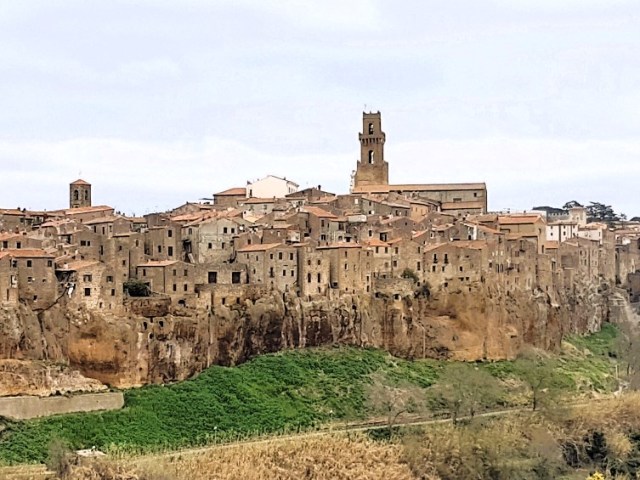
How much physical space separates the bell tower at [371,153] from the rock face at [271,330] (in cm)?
1745

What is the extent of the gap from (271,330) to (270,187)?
21.9m

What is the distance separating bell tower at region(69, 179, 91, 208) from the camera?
70938 millimetres

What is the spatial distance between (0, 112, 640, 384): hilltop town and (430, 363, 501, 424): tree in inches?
137

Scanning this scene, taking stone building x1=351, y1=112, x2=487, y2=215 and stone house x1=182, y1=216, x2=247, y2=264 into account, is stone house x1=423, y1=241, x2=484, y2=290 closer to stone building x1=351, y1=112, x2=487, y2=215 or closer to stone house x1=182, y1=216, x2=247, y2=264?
stone house x1=182, y1=216, x2=247, y2=264

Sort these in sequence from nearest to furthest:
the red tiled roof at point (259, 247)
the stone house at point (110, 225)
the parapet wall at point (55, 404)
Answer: the parapet wall at point (55, 404), the red tiled roof at point (259, 247), the stone house at point (110, 225)

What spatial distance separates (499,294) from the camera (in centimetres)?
6053

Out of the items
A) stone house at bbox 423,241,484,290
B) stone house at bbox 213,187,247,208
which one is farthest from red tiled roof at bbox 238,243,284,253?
stone house at bbox 213,187,247,208

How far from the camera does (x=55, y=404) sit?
45062 mm

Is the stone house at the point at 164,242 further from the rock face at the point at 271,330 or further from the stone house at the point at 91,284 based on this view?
the stone house at the point at 91,284

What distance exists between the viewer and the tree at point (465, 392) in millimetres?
52250

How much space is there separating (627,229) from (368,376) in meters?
44.5

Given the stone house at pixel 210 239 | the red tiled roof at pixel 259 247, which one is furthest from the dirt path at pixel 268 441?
the stone house at pixel 210 239

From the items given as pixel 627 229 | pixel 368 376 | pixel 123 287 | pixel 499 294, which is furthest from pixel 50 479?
pixel 627 229

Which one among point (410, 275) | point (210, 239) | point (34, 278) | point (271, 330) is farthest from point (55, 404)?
point (410, 275)
